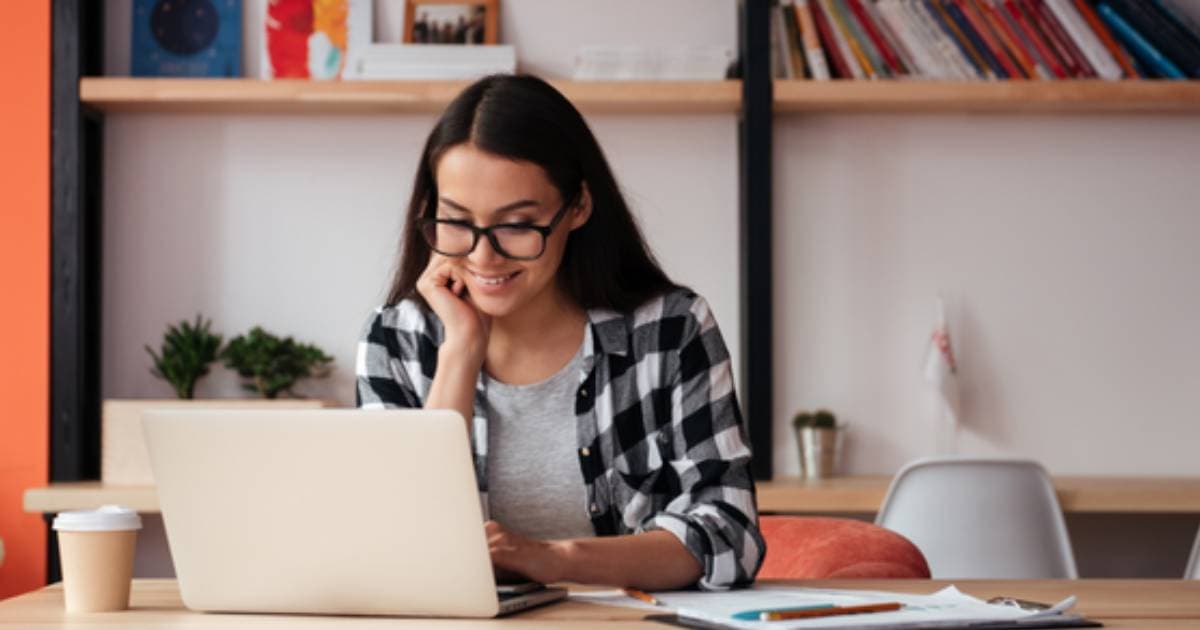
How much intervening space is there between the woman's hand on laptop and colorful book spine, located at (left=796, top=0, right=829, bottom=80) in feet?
7.62

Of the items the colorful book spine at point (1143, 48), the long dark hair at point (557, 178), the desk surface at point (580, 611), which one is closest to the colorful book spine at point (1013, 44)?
the colorful book spine at point (1143, 48)

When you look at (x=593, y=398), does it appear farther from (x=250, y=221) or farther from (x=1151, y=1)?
(x=1151, y=1)

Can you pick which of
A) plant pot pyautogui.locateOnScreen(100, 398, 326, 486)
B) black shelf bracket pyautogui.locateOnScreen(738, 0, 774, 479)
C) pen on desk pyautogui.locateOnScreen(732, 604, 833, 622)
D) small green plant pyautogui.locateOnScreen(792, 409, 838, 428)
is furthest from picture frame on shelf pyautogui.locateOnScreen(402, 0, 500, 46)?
pen on desk pyautogui.locateOnScreen(732, 604, 833, 622)

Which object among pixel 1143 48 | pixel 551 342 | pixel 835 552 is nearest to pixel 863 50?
pixel 1143 48

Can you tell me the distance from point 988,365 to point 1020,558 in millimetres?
973

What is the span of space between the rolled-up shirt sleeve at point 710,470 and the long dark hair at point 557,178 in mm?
114

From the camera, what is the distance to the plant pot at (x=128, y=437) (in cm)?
342

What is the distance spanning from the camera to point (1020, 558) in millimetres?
2939

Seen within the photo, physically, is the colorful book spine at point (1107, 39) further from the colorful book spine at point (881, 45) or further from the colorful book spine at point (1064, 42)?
the colorful book spine at point (881, 45)

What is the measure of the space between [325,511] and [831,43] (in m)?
2.62

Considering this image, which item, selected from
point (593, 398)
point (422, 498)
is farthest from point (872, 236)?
point (422, 498)

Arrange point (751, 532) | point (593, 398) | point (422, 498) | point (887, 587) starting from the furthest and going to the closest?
point (593, 398), point (751, 532), point (887, 587), point (422, 498)

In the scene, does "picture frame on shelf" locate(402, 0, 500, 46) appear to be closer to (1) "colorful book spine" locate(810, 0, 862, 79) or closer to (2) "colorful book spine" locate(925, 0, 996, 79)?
(1) "colorful book spine" locate(810, 0, 862, 79)

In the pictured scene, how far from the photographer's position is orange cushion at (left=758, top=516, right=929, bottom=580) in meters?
2.22
